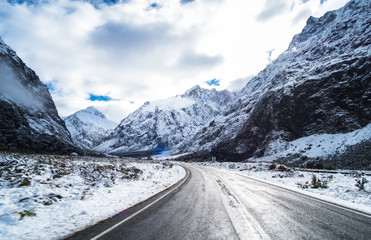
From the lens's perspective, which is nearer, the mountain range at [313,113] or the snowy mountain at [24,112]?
the mountain range at [313,113]

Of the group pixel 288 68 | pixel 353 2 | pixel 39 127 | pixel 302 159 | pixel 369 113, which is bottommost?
pixel 302 159

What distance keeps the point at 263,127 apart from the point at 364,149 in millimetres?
37057

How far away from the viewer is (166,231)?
463 centimetres

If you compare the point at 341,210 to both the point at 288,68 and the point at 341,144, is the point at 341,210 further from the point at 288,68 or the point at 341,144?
the point at 288,68

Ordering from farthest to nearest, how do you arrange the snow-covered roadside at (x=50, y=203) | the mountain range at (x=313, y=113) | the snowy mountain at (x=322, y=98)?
the snowy mountain at (x=322, y=98), the mountain range at (x=313, y=113), the snow-covered roadside at (x=50, y=203)

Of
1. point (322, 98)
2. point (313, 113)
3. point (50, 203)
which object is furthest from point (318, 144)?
point (50, 203)

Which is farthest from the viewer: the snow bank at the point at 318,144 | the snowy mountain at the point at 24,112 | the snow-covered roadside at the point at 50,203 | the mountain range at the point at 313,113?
the snowy mountain at the point at 24,112

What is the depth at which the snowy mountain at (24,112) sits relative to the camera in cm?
8900

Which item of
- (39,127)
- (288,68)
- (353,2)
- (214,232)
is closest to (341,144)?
(214,232)

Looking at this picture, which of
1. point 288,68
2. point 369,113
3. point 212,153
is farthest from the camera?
point 288,68

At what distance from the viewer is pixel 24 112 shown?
395ft

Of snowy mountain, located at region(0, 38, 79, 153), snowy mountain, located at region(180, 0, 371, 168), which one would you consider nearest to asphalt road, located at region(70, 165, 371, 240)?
snowy mountain, located at region(180, 0, 371, 168)

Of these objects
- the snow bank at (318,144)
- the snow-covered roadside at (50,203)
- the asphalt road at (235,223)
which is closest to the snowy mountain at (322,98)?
the snow bank at (318,144)

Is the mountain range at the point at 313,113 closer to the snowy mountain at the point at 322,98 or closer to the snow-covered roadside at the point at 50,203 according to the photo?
the snowy mountain at the point at 322,98
